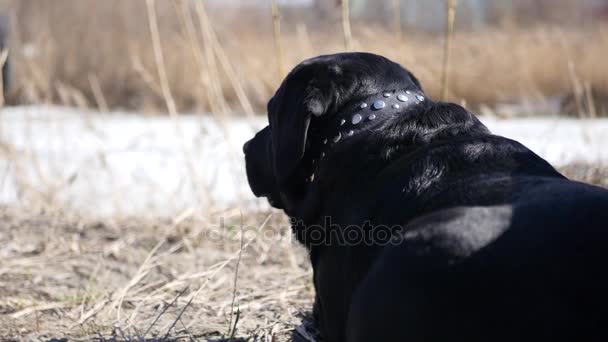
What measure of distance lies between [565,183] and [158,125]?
892 cm

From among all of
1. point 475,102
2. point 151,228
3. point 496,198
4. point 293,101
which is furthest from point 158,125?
point 496,198

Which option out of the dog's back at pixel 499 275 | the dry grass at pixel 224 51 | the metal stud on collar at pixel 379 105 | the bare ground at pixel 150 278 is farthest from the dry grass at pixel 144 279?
the dry grass at pixel 224 51

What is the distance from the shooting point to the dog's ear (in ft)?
7.86

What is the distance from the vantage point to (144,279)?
3750 mm

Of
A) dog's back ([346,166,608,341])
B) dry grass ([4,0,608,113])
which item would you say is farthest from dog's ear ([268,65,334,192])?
dry grass ([4,0,608,113])

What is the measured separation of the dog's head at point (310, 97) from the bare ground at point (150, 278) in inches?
18.6

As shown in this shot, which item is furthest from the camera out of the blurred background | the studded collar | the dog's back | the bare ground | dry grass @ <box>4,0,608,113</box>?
dry grass @ <box>4,0,608,113</box>

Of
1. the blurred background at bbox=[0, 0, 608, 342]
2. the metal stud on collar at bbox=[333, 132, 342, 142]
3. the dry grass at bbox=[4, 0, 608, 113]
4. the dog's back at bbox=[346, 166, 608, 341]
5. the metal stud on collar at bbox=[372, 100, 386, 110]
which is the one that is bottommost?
the dry grass at bbox=[4, 0, 608, 113]

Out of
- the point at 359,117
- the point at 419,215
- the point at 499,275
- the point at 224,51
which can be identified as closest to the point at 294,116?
the point at 359,117

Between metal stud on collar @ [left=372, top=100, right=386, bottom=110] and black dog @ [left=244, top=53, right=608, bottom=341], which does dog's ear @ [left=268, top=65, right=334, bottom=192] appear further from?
metal stud on collar @ [left=372, top=100, right=386, bottom=110]

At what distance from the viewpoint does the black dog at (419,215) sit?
1637 millimetres

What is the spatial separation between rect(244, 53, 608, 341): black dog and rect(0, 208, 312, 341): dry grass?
557 millimetres

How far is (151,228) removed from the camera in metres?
4.66

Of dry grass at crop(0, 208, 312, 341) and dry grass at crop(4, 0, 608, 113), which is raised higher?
dry grass at crop(0, 208, 312, 341)
